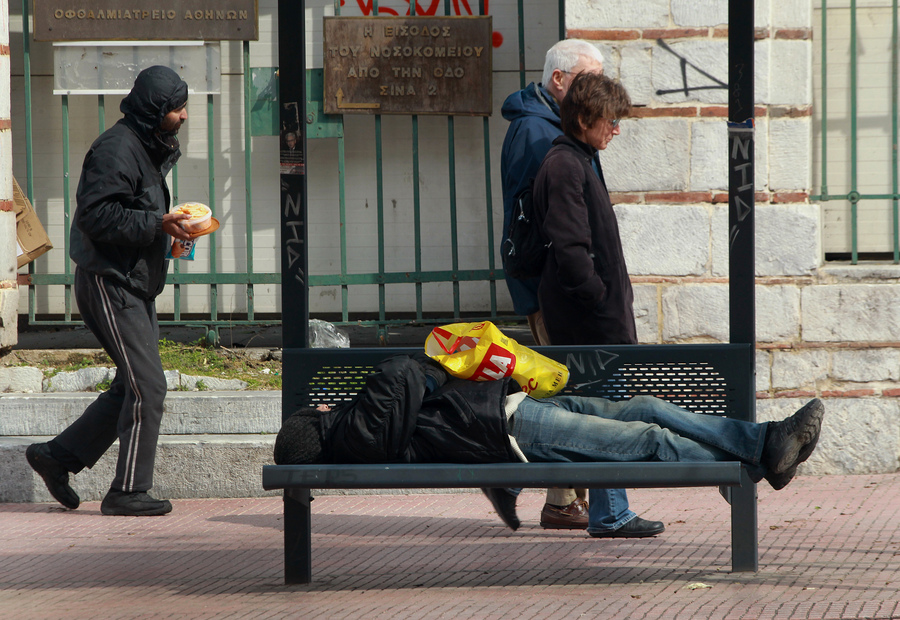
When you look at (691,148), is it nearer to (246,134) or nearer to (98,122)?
(246,134)

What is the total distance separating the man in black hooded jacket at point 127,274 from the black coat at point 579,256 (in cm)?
173

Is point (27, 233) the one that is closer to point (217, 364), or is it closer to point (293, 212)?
point (217, 364)

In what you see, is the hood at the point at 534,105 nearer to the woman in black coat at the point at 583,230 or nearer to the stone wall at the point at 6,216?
the woman in black coat at the point at 583,230

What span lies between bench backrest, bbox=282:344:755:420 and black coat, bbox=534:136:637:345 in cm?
40

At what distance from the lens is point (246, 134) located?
263 inches

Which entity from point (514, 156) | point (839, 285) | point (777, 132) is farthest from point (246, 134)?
point (839, 285)

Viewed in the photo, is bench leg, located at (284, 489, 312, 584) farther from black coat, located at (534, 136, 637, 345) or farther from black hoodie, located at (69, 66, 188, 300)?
black hoodie, located at (69, 66, 188, 300)

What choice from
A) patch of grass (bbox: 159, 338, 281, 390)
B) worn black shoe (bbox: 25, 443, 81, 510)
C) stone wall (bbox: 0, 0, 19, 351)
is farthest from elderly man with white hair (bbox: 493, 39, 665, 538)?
stone wall (bbox: 0, 0, 19, 351)

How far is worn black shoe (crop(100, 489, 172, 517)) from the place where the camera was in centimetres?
509

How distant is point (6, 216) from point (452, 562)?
3628 millimetres

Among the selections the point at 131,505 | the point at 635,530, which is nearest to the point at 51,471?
the point at 131,505

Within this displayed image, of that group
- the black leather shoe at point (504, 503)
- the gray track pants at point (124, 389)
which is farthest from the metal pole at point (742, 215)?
the gray track pants at point (124, 389)

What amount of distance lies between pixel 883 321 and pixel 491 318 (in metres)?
2.37

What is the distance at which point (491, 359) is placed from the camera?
349 centimetres
